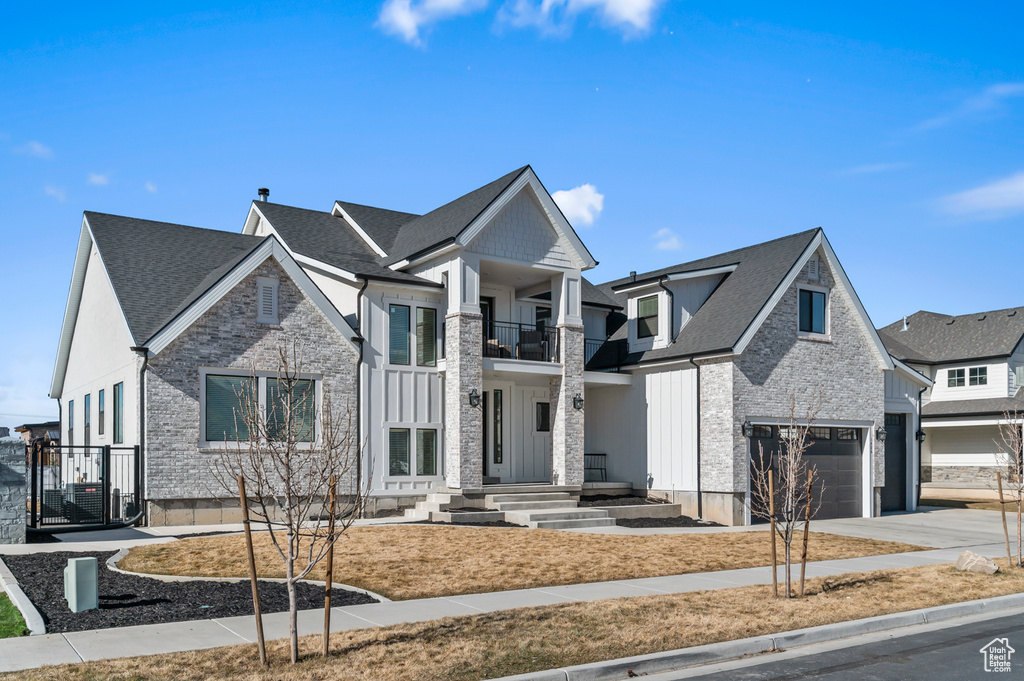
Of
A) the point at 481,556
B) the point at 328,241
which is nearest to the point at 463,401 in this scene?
the point at 328,241

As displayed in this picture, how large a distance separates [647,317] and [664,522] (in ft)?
22.1

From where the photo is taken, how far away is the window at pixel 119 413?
20703mm

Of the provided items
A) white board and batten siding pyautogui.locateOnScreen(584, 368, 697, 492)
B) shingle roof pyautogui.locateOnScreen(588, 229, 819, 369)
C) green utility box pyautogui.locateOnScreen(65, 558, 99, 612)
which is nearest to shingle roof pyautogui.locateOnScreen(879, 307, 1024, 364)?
shingle roof pyautogui.locateOnScreen(588, 229, 819, 369)

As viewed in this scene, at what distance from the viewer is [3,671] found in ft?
24.7

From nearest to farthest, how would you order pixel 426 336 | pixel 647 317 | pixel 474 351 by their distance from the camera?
pixel 474 351 < pixel 426 336 < pixel 647 317

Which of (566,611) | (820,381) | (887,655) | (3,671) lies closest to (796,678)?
(887,655)

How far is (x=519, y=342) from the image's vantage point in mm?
24656

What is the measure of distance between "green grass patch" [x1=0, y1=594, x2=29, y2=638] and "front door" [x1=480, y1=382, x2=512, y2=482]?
1545cm

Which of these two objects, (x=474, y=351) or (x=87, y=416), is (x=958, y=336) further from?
(x=87, y=416)

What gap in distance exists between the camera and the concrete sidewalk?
8.34m

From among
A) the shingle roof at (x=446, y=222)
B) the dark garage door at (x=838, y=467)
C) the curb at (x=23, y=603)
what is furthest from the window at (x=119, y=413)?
the dark garage door at (x=838, y=467)

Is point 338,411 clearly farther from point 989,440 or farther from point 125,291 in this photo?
point 989,440

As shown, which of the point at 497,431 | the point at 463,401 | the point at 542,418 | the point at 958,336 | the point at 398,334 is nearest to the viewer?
the point at 463,401

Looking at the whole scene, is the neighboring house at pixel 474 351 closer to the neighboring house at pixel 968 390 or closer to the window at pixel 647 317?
the window at pixel 647 317
